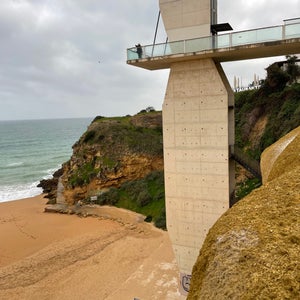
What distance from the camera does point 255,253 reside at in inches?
154

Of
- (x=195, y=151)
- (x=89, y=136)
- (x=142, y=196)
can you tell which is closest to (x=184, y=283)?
Answer: (x=195, y=151)

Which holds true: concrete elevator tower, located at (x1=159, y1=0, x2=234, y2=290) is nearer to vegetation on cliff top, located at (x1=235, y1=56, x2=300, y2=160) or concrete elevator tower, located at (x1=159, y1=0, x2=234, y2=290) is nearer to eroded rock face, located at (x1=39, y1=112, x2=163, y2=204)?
vegetation on cliff top, located at (x1=235, y1=56, x2=300, y2=160)

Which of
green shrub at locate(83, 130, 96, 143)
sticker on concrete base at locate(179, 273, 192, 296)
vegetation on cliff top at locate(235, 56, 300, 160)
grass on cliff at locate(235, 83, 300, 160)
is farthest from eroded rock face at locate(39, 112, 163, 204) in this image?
sticker on concrete base at locate(179, 273, 192, 296)

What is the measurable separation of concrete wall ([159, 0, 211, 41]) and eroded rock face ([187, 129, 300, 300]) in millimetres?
12634

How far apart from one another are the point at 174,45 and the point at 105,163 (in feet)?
77.8

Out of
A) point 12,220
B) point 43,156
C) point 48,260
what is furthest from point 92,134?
point 43,156

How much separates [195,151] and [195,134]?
37.8 inches

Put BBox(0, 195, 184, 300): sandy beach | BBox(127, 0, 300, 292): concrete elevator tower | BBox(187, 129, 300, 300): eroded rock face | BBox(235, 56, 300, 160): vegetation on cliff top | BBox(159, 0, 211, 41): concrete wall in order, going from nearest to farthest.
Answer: BBox(187, 129, 300, 300): eroded rock face
BBox(127, 0, 300, 292): concrete elevator tower
BBox(159, 0, 211, 41): concrete wall
BBox(0, 195, 184, 300): sandy beach
BBox(235, 56, 300, 160): vegetation on cliff top

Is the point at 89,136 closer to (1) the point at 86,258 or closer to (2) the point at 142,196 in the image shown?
(2) the point at 142,196

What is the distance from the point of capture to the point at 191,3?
15844mm

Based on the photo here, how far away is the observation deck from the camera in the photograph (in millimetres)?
13852

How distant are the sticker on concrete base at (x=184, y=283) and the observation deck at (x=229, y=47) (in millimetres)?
12570

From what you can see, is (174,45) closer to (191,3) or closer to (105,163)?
(191,3)

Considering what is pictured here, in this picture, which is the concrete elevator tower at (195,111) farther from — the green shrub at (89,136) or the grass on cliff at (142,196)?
Result: the green shrub at (89,136)
